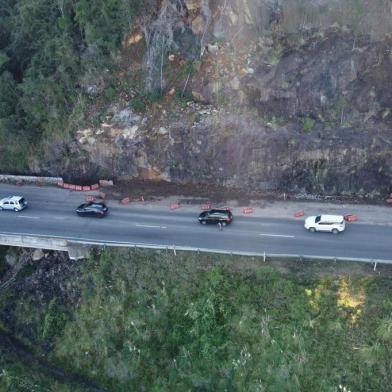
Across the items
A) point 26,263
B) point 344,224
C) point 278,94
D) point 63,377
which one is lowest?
point 63,377

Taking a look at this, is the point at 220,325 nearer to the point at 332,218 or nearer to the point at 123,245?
the point at 123,245

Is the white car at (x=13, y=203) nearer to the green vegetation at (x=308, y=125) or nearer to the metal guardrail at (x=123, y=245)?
the metal guardrail at (x=123, y=245)

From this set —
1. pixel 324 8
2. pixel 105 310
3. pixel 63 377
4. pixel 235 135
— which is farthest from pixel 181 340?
pixel 324 8

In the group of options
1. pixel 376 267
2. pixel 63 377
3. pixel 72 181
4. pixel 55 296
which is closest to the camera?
pixel 376 267

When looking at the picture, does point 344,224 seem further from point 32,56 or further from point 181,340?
point 32,56

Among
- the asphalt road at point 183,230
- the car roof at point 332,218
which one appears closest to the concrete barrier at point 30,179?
the asphalt road at point 183,230

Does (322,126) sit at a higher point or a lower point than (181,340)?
higher

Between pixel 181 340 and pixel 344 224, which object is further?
pixel 344 224

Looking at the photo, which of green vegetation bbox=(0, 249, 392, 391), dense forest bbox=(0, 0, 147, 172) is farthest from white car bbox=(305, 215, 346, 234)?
dense forest bbox=(0, 0, 147, 172)
